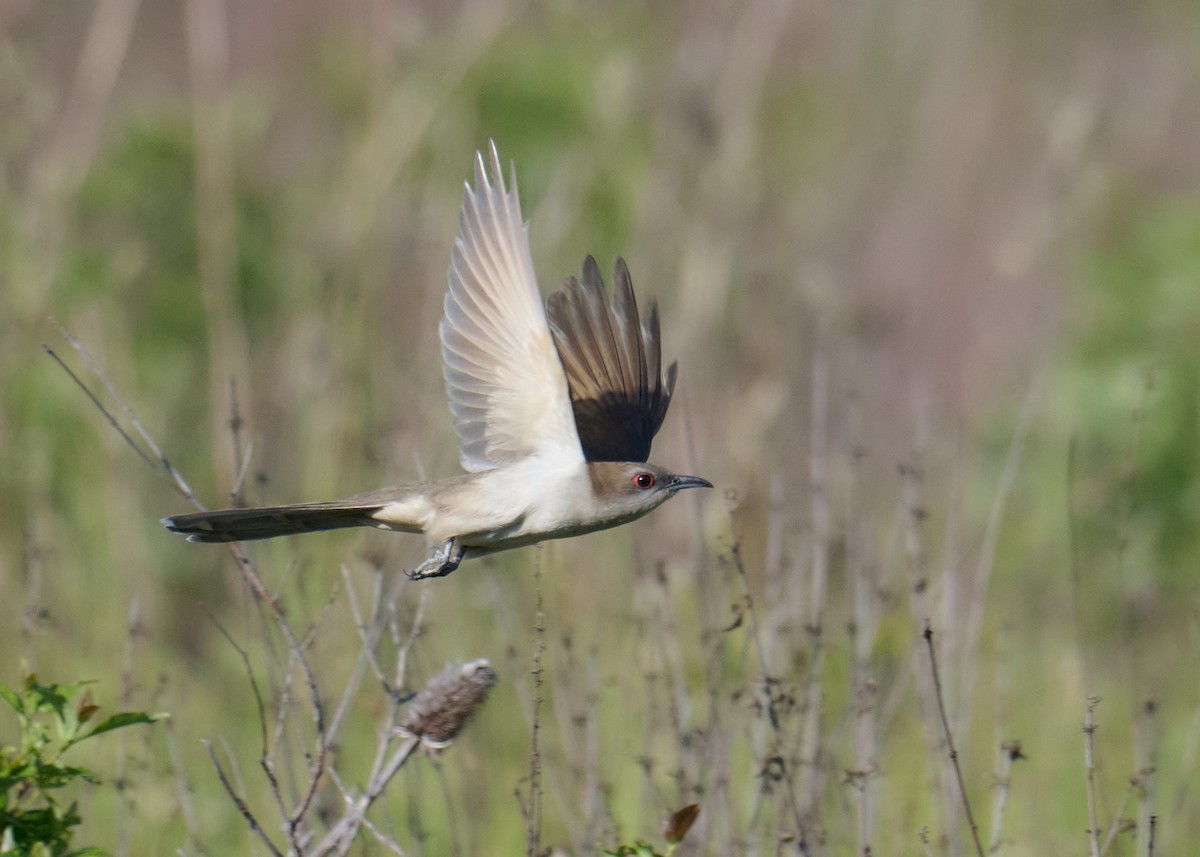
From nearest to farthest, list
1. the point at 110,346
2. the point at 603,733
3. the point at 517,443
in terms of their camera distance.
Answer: the point at 517,443 < the point at 603,733 < the point at 110,346

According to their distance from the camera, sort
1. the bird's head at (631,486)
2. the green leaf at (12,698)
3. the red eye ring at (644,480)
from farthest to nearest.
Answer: the red eye ring at (644,480) → the bird's head at (631,486) → the green leaf at (12,698)

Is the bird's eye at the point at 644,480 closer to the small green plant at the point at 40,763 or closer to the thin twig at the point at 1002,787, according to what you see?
the thin twig at the point at 1002,787

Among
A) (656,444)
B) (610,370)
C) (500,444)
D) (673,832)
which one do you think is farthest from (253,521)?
(656,444)

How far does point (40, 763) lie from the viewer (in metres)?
2.37

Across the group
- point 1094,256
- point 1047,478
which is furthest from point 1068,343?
point 1047,478

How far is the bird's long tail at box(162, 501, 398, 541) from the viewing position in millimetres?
3076

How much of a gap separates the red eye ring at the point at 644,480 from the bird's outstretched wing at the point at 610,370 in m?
0.39

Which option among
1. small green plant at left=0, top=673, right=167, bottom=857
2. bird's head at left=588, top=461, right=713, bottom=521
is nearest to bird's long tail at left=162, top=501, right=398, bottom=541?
bird's head at left=588, top=461, right=713, bottom=521

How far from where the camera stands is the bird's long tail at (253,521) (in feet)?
10.1

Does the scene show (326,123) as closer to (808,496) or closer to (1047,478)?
(808,496)

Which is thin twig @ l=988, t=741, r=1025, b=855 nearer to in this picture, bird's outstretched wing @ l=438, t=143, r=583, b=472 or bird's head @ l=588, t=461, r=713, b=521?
bird's head @ l=588, t=461, r=713, b=521

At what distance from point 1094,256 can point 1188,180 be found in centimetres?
341

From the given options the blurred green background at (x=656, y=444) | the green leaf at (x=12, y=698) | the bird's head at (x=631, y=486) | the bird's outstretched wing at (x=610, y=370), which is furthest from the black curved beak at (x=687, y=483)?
the green leaf at (x=12, y=698)

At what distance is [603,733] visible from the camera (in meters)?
5.03
